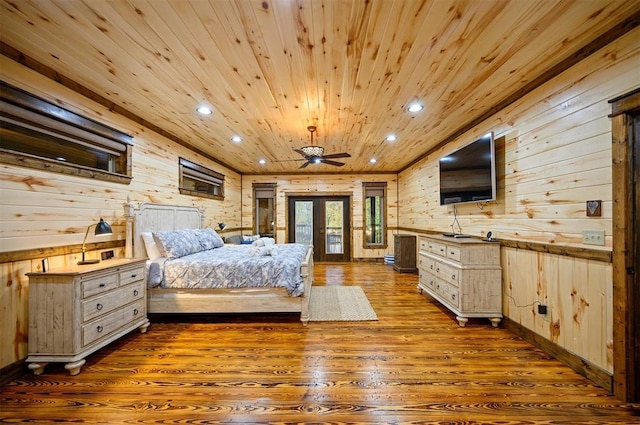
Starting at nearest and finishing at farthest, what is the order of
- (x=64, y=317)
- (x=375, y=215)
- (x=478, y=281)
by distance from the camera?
1. (x=64, y=317)
2. (x=478, y=281)
3. (x=375, y=215)

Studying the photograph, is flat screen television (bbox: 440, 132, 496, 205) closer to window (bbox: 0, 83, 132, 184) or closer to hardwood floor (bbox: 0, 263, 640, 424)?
hardwood floor (bbox: 0, 263, 640, 424)

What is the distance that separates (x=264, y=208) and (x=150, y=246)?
14.0ft

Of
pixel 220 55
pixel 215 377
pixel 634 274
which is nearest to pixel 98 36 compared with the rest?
pixel 220 55

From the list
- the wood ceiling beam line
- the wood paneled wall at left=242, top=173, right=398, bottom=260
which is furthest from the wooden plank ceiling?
the wood paneled wall at left=242, top=173, right=398, bottom=260

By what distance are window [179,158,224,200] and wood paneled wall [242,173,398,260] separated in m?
1.41

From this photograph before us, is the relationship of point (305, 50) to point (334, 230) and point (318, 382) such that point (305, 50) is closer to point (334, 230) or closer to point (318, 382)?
point (318, 382)

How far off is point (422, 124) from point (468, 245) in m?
1.81

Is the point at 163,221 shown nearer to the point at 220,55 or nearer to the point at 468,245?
the point at 220,55

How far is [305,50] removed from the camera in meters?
2.00

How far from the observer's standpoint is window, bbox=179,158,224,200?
14.9 ft

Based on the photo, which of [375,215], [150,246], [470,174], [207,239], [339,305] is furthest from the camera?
[375,215]

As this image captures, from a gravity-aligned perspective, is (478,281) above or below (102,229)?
below

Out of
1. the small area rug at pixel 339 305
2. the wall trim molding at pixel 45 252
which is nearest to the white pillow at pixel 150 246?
the wall trim molding at pixel 45 252

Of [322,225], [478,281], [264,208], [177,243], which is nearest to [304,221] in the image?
[322,225]
